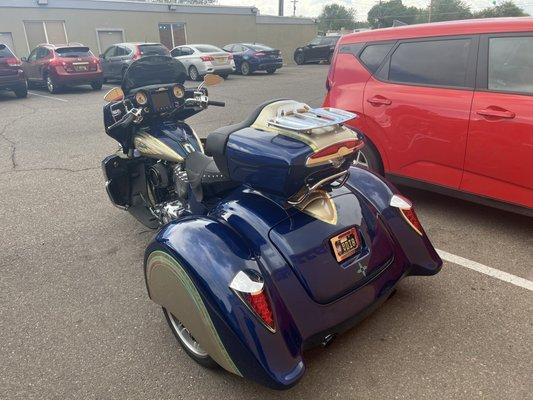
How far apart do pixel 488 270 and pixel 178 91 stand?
284 cm

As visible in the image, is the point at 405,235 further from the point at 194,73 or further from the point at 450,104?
the point at 194,73

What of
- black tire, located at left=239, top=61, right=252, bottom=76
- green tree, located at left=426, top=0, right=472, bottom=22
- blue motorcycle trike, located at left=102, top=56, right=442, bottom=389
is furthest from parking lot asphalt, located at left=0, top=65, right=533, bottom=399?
green tree, located at left=426, top=0, right=472, bottom=22

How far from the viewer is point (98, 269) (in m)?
3.52

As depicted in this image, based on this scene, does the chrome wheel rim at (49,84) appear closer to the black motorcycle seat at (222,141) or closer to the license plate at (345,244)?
the black motorcycle seat at (222,141)

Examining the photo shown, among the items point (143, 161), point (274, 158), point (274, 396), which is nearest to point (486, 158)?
point (274, 158)

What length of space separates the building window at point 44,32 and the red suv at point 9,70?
888 centimetres

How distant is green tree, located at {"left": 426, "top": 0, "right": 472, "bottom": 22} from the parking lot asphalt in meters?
61.1

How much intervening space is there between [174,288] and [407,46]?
326 cm

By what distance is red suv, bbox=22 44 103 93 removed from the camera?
13812 mm

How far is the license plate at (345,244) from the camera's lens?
228 cm

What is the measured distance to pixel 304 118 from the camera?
7.29 ft

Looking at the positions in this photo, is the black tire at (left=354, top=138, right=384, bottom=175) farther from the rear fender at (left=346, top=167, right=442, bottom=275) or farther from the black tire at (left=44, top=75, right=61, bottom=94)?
the black tire at (left=44, top=75, right=61, bottom=94)

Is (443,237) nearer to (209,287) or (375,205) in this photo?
(375,205)

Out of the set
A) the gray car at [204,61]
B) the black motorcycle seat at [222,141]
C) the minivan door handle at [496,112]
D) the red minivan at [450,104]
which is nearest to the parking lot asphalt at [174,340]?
the red minivan at [450,104]
